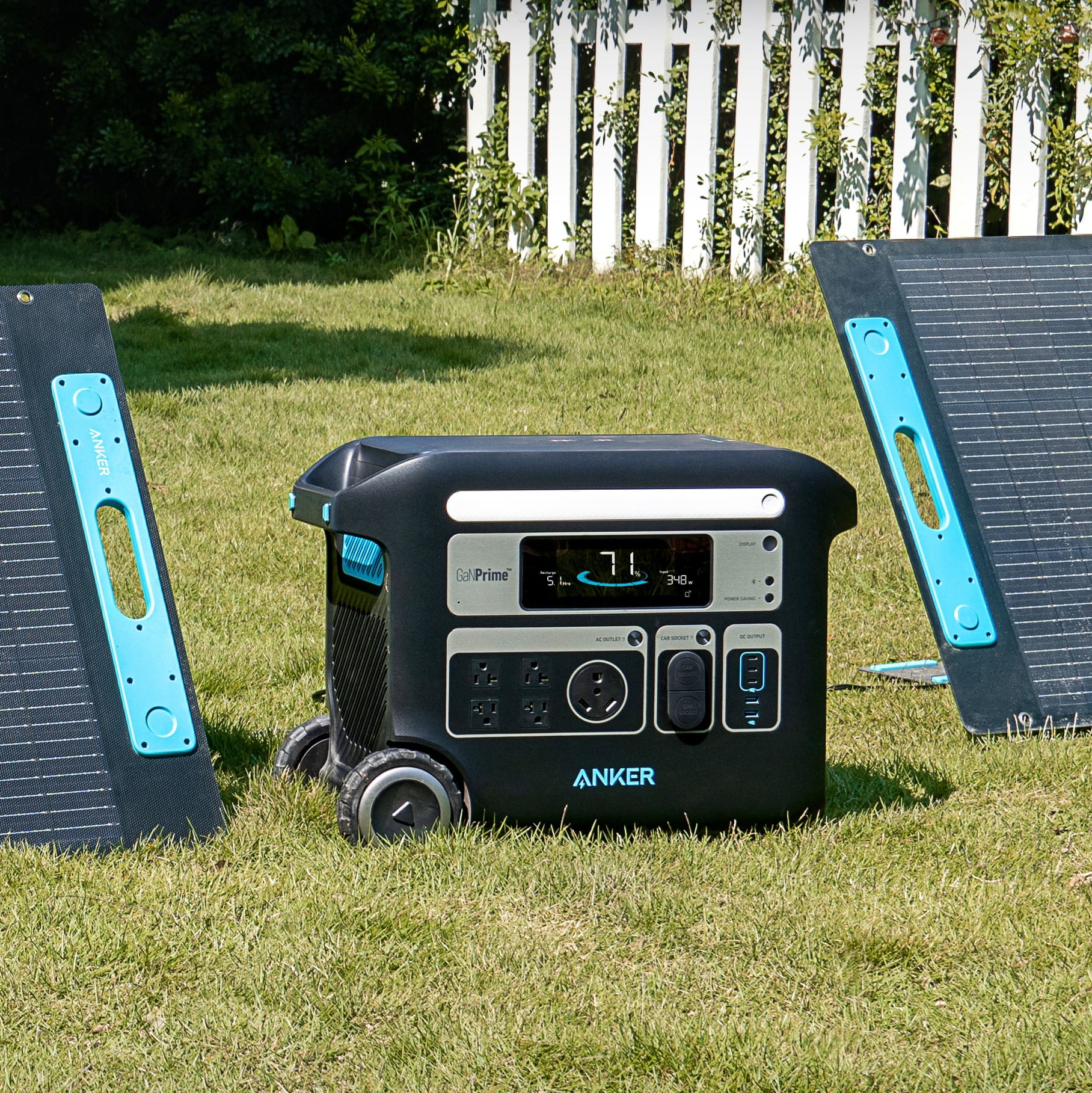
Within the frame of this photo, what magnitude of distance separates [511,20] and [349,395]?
4.54 meters

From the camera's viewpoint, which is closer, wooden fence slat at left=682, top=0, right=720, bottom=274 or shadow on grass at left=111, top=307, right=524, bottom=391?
shadow on grass at left=111, top=307, right=524, bottom=391

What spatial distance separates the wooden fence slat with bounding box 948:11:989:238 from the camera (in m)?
8.81

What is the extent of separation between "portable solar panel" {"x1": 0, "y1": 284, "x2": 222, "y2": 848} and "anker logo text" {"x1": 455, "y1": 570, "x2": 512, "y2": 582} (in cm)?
59

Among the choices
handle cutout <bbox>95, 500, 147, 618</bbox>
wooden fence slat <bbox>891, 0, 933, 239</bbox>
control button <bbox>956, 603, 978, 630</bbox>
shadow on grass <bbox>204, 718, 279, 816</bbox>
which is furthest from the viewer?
wooden fence slat <bbox>891, 0, 933, 239</bbox>

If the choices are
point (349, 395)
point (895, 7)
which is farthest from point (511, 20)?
point (349, 395)

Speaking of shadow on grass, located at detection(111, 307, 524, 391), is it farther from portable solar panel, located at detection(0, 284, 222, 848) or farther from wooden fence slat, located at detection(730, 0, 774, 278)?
portable solar panel, located at detection(0, 284, 222, 848)

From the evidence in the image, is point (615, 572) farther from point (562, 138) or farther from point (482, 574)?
point (562, 138)

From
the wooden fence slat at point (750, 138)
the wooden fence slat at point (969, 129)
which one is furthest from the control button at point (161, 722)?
the wooden fence slat at point (750, 138)

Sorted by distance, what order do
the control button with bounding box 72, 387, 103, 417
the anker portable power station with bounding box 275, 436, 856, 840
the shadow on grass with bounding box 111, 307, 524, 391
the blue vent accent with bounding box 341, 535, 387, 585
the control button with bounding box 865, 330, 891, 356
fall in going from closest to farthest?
the anker portable power station with bounding box 275, 436, 856, 840 → the blue vent accent with bounding box 341, 535, 387, 585 → the control button with bounding box 72, 387, 103, 417 → the control button with bounding box 865, 330, 891, 356 → the shadow on grass with bounding box 111, 307, 524, 391

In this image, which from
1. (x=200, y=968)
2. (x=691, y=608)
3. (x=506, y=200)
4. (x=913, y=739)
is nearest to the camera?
(x=200, y=968)

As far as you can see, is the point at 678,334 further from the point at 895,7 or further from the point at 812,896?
the point at 812,896

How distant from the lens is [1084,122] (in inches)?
334

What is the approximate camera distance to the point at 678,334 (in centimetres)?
861

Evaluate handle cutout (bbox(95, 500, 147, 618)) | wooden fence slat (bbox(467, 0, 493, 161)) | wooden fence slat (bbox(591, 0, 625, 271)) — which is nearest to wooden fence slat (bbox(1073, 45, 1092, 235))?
wooden fence slat (bbox(591, 0, 625, 271))
